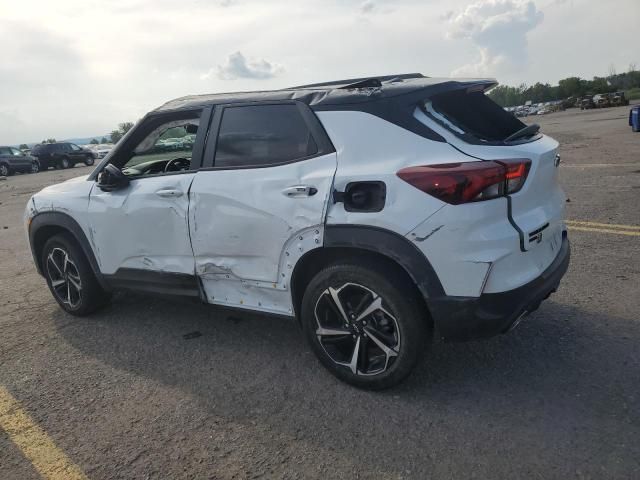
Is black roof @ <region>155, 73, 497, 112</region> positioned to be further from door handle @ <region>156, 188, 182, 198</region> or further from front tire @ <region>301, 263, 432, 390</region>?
front tire @ <region>301, 263, 432, 390</region>

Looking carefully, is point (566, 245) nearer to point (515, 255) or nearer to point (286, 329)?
point (515, 255)

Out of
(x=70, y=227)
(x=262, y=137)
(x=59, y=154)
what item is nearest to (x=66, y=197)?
(x=70, y=227)

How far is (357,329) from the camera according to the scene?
301 cm

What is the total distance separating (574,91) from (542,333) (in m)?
124

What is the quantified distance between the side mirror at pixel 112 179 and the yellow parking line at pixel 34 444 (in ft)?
5.17

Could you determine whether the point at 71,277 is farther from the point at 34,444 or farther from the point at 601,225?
the point at 601,225

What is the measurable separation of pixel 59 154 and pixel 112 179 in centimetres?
3107

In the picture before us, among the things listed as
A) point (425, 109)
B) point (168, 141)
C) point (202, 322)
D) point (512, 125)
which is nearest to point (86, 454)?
point (202, 322)

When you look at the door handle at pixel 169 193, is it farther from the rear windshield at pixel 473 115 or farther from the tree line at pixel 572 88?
the tree line at pixel 572 88

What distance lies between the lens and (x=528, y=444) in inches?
98.6

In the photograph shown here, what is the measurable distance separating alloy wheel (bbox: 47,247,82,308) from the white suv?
744mm

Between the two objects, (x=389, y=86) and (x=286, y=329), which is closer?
(x=389, y=86)

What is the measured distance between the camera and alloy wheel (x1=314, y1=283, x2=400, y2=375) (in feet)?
9.59

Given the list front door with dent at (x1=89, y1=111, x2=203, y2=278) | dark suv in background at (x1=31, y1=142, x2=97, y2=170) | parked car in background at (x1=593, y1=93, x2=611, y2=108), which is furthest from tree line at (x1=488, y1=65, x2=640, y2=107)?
front door with dent at (x1=89, y1=111, x2=203, y2=278)
